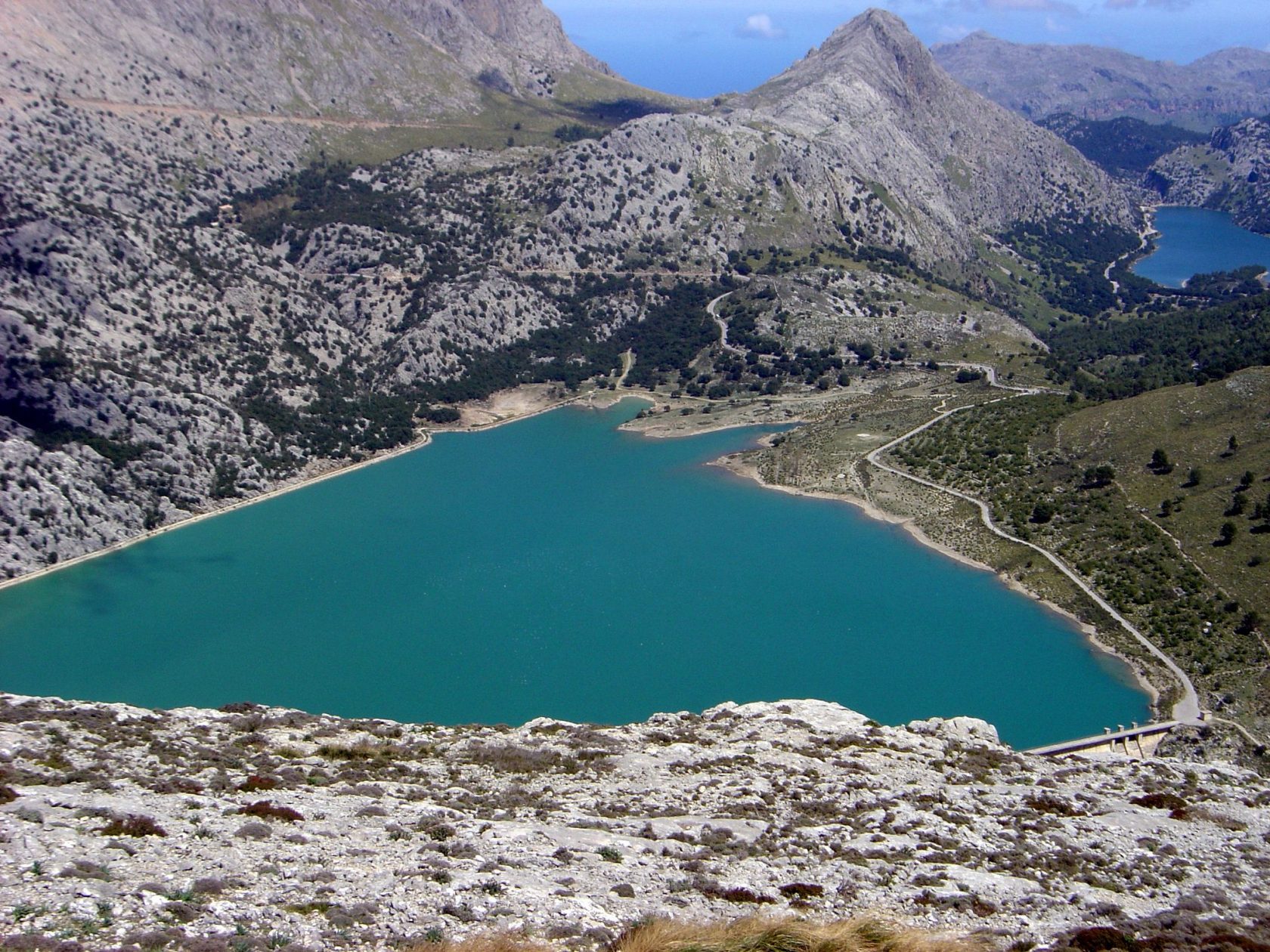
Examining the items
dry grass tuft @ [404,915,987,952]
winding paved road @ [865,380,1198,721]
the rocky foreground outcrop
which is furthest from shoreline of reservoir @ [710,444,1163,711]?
dry grass tuft @ [404,915,987,952]

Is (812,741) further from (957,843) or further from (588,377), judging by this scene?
(588,377)

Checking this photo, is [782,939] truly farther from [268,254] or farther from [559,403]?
[268,254]

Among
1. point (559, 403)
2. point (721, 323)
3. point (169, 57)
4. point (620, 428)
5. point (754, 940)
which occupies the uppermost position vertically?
point (169, 57)

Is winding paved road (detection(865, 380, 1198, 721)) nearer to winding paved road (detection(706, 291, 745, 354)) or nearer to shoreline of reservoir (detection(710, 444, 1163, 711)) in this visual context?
shoreline of reservoir (detection(710, 444, 1163, 711))

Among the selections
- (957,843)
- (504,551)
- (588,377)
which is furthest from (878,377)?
(957,843)

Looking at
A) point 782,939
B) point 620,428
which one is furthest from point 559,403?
point 782,939

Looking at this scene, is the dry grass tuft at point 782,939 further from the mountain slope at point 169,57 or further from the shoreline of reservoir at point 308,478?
the mountain slope at point 169,57
